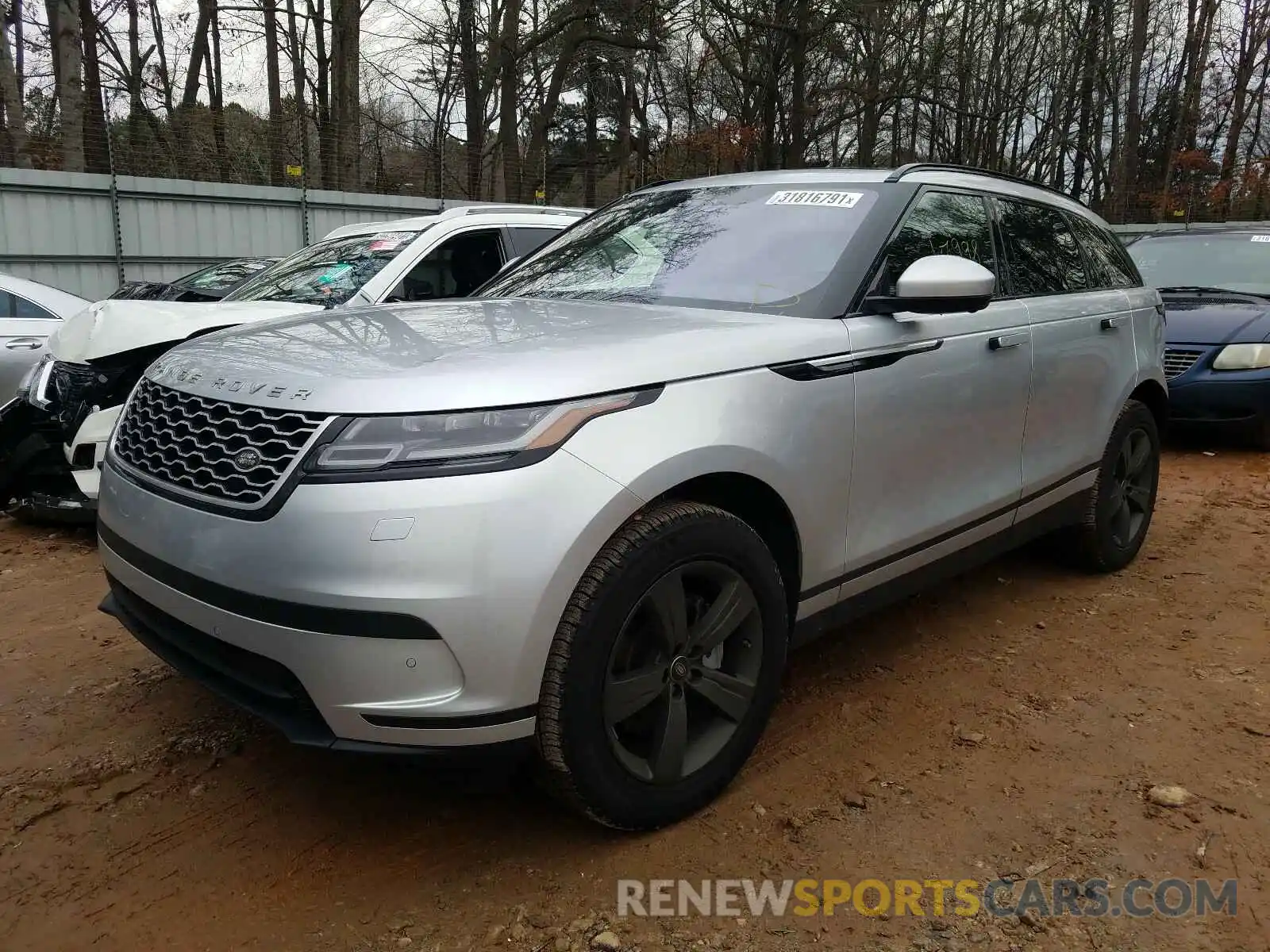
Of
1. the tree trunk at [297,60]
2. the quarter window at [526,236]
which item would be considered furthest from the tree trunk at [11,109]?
the quarter window at [526,236]

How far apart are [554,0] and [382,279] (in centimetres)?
1552

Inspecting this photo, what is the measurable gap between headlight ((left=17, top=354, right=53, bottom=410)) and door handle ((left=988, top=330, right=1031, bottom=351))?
14.6 feet

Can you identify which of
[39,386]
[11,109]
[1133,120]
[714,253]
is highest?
[1133,120]

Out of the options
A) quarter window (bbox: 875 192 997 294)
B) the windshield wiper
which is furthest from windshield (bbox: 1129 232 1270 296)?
quarter window (bbox: 875 192 997 294)

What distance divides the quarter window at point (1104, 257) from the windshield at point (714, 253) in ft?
5.51

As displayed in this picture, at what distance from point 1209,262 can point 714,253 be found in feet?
23.3

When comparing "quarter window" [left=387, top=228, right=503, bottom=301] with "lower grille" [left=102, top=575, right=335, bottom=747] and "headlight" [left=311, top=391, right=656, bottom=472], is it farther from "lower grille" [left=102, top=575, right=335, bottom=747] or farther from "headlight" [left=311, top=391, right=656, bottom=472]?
"headlight" [left=311, top=391, right=656, bottom=472]

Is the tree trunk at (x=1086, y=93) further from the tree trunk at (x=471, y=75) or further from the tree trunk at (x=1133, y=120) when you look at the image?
the tree trunk at (x=471, y=75)

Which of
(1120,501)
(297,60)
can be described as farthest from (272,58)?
(1120,501)

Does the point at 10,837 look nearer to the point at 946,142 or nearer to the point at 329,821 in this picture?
the point at 329,821

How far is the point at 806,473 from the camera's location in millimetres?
2561

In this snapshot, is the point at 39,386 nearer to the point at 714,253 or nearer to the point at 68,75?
the point at 714,253

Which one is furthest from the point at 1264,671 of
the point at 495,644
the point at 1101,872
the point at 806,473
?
the point at 495,644

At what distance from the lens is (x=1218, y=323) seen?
721 cm
